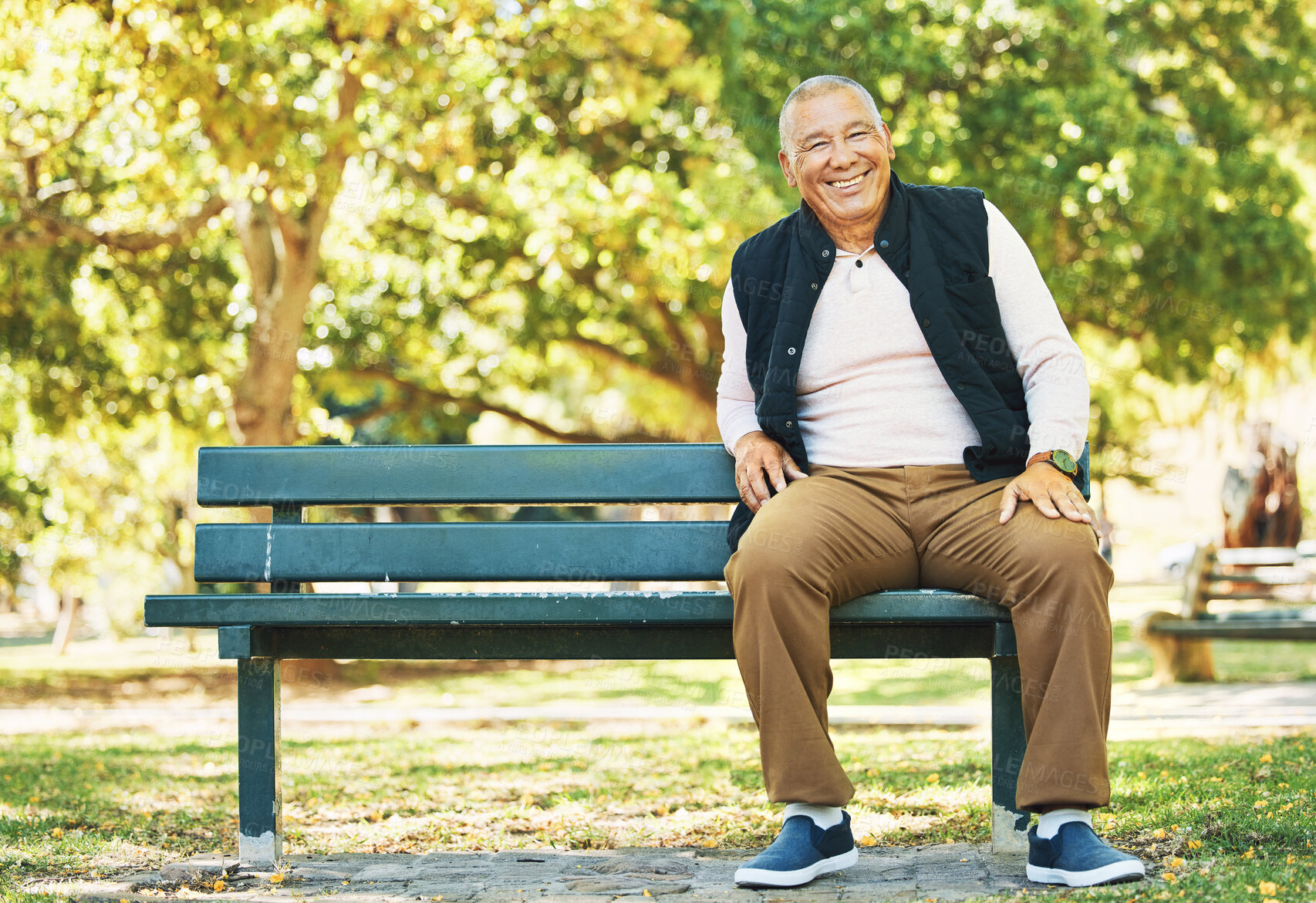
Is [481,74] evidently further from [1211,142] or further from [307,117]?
[1211,142]

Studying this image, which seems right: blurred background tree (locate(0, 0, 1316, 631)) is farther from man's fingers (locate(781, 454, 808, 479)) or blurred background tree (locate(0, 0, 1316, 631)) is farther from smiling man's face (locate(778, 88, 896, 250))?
man's fingers (locate(781, 454, 808, 479))

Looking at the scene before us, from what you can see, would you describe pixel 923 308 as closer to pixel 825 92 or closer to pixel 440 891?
pixel 825 92

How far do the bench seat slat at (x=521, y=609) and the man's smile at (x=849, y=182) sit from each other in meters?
0.98

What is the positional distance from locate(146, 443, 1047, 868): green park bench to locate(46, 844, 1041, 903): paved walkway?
5.5 inches

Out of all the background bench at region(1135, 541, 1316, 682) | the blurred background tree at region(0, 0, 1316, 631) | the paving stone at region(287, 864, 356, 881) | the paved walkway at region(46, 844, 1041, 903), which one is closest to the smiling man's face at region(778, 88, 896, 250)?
the paved walkway at region(46, 844, 1041, 903)

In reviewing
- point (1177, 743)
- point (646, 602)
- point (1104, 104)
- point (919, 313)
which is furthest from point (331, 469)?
point (1104, 104)

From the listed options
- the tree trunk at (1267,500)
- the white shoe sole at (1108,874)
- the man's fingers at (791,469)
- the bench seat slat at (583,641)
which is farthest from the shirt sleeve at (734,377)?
the tree trunk at (1267,500)

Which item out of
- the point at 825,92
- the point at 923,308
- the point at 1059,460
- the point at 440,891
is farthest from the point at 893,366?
the point at 440,891

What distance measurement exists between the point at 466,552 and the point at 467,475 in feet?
0.63

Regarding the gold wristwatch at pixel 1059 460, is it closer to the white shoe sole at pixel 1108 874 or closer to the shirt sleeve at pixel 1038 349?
the shirt sleeve at pixel 1038 349

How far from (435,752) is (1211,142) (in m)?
9.57

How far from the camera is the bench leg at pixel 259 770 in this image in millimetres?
2914

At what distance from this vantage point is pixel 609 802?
13.7 feet

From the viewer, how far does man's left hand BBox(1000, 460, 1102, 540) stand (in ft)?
8.67
